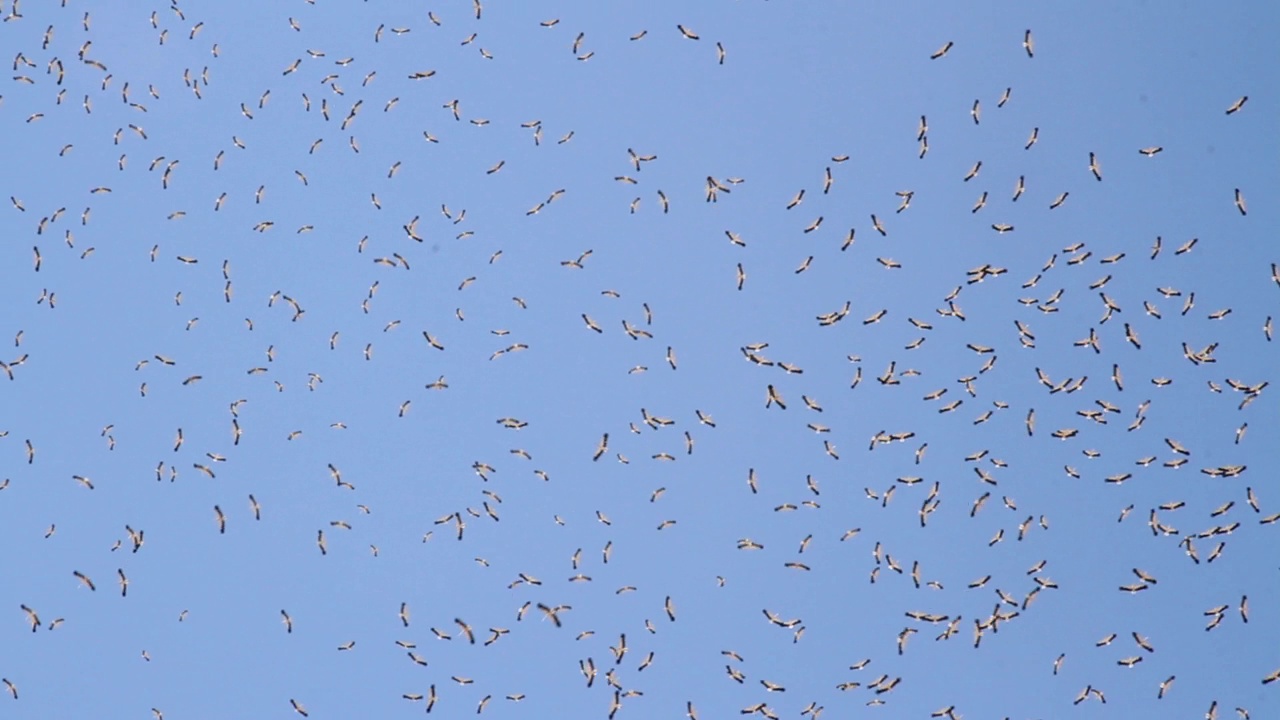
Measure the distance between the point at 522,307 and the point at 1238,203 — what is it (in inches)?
558

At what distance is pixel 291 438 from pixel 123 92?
7.60 m

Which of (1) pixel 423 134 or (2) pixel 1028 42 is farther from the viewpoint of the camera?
(1) pixel 423 134

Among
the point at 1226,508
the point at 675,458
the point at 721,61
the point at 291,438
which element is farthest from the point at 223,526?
the point at 1226,508

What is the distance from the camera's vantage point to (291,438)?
2678 centimetres

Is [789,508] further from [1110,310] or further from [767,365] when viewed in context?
[1110,310]

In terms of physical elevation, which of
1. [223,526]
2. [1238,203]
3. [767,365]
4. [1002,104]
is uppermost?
[1002,104]

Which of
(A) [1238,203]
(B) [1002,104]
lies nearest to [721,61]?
(B) [1002,104]

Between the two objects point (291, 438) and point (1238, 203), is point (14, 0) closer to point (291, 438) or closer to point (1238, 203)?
point (291, 438)

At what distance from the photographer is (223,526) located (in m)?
26.8

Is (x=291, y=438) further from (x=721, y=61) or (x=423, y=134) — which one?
(x=721, y=61)

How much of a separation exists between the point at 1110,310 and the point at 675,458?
29.5ft

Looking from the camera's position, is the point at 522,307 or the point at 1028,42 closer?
the point at 1028,42

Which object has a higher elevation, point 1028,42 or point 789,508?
point 1028,42

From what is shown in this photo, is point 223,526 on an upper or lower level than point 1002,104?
lower
